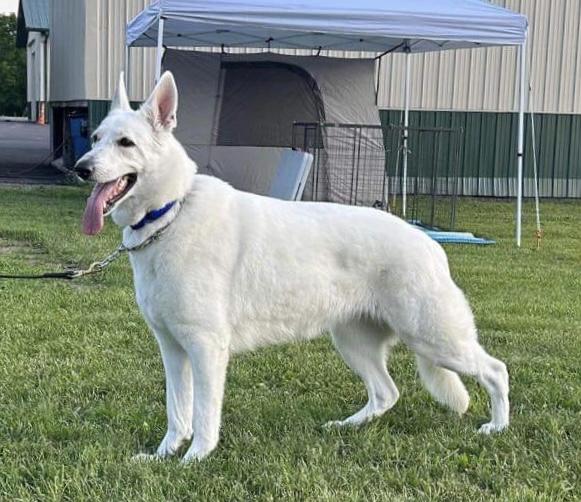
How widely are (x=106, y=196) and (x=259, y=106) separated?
922cm

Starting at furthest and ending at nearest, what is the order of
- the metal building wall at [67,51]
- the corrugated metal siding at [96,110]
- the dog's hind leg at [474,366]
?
the metal building wall at [67,51] < the corrugated metal siding at [96,110] < the dog's hind leg at [474,366]

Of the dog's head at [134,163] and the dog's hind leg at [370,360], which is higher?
the dog's head at [134,163]

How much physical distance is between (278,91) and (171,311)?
30.7 feet

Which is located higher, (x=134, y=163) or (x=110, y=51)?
(x=110, y=51)

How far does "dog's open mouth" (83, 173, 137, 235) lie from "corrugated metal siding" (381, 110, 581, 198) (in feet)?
39.9

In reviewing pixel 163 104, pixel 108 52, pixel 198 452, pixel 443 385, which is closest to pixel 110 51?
pixel 108 52

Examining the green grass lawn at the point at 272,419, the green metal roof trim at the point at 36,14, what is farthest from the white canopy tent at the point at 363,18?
the green metal roof trim at the point at 36,14

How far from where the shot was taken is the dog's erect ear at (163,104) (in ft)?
10.00

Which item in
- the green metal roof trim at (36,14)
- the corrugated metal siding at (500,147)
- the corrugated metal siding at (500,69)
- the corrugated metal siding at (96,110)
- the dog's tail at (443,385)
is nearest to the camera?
the dog's tail at (443,385)

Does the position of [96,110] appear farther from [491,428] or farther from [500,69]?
[491,428]

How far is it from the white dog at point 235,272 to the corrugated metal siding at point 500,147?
38.4 ft

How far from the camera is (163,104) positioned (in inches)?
121

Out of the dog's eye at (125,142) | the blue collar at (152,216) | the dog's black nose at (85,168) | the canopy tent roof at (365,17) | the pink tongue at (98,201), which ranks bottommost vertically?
the blue collar at (152,216)

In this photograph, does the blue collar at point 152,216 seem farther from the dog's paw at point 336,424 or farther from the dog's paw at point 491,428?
the dog's paw at point 491,428
